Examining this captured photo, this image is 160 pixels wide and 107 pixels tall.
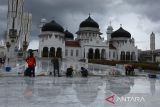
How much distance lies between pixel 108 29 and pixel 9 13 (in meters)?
36.7

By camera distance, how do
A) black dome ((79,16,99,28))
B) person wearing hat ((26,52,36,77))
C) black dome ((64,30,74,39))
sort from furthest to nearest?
black dome ((64,30,74,39)) < black dome ((79,16,99,28)) < person wearing hat ((26,52,36,77))

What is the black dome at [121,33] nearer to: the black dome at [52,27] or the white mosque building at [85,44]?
the white mosque building at [85,44]

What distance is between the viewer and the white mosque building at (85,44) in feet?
205

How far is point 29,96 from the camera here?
7336mm

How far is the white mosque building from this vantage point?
6238cm

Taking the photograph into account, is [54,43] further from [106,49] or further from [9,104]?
[9,104]

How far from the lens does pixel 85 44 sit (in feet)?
209

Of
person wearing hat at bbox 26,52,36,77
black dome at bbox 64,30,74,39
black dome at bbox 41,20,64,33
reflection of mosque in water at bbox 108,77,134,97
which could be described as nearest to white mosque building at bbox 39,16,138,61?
black dome at bbox 41,20,64,33

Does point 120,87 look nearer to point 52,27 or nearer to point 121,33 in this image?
point 52,27

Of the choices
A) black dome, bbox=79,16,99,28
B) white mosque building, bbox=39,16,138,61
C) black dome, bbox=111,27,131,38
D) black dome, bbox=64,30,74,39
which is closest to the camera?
white mosque building, bbox=39,16,138,61

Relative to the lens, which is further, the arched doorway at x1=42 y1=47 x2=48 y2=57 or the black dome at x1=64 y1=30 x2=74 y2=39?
the black dome at x1=64 y1=30 x2=74 y2=39

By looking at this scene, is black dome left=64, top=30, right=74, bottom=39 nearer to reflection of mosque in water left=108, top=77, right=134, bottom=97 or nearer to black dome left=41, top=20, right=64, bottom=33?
black dome left=41, top=20, right=64, bottom=33

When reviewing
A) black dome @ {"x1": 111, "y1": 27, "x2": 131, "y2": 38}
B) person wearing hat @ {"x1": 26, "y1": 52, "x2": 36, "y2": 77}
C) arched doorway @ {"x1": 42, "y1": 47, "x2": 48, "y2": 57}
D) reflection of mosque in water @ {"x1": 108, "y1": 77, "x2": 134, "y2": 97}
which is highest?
black dome @ {"x1": 111, "y1": 27, "x2": 131, "y2": 38}

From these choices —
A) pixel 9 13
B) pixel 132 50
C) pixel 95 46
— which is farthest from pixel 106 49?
pixel 9 13
